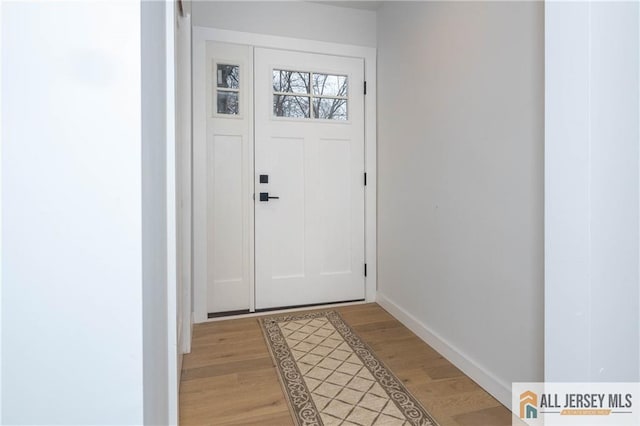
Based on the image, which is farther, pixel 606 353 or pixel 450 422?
pixel 450 422

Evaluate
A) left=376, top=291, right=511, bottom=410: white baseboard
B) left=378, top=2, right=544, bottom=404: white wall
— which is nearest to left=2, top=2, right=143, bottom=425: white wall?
left=378, top=2, right=544, bottom=404: white wall

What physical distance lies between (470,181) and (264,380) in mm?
1472

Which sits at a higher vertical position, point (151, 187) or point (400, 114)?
point (400, 114)

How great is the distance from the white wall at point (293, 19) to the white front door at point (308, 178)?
0.16 m

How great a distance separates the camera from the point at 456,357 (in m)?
1.85

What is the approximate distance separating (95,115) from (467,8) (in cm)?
185

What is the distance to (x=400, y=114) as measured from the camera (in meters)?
2.43

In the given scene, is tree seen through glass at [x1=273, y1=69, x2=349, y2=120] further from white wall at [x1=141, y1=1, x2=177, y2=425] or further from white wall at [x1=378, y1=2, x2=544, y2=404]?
white wall at [x1=141, y1=1, x2=177, y2=425]

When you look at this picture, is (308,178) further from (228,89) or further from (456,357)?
(456,357)

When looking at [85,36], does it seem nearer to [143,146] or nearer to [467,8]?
[143,146]

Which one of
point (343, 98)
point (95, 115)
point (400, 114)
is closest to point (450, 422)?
point (95, 115)

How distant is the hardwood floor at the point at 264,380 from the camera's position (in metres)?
1.44

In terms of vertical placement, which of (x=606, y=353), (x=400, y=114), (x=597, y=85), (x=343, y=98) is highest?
(x=343, y=98)

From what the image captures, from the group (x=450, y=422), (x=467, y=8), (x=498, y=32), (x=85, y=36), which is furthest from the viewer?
(x=467, y=8)
